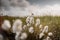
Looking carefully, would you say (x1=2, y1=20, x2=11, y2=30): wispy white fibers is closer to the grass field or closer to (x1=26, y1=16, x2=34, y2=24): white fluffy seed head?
the grass field

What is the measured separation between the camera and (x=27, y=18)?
1.61 metres

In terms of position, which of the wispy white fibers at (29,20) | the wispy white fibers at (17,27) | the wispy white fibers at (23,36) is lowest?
the wispy white fibers at (23,36)

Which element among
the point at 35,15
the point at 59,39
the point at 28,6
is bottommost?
the point at 59,39

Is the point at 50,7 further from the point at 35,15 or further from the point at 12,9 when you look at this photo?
the point at 12,9

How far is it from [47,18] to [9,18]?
17.8 inches

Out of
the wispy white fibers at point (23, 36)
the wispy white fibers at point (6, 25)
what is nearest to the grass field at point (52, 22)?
the wispy white fibers at point (6, 25)

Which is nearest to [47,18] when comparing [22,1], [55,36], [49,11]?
[49,11]

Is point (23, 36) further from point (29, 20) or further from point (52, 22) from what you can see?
point (52, 22)

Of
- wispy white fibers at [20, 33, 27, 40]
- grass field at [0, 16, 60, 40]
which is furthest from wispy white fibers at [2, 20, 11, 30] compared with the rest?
wispy white fibers at [20, 33, 27, 40]

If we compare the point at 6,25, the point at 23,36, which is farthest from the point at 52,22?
the point at 6,25

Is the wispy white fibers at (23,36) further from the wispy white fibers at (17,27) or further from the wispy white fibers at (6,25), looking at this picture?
the wispy white fibers at (6,25)

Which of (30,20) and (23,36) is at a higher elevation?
(30,20)

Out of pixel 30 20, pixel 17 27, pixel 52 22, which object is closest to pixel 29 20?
pixel 30 20

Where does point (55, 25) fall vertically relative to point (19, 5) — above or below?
below
